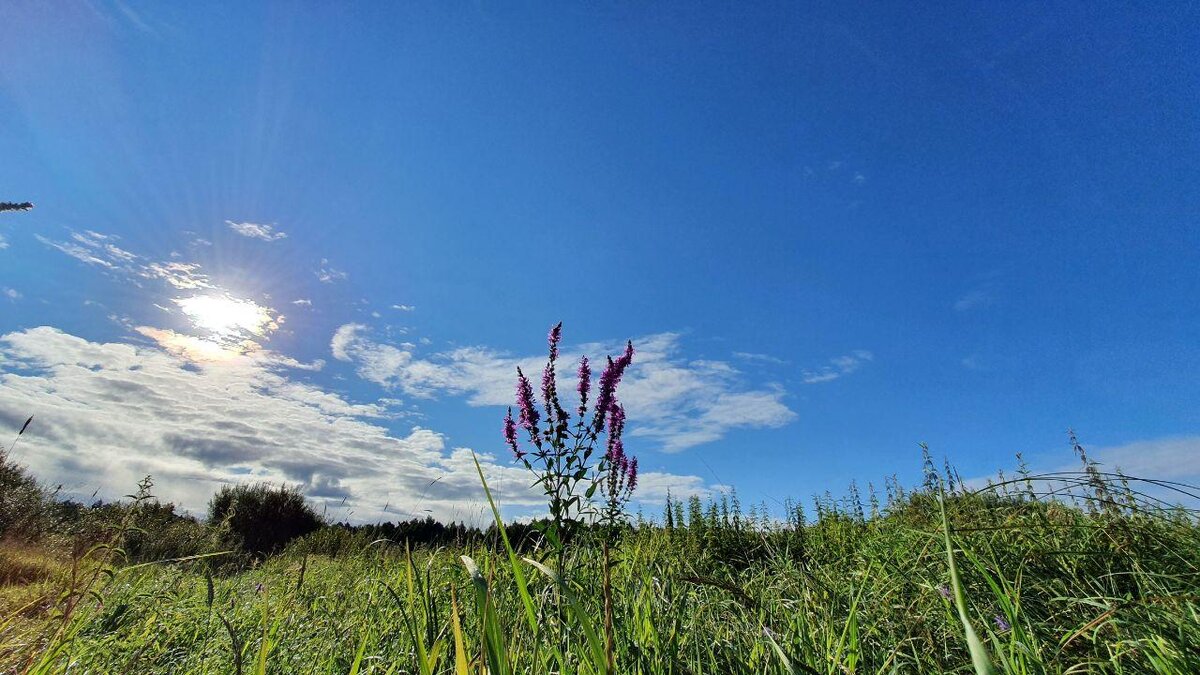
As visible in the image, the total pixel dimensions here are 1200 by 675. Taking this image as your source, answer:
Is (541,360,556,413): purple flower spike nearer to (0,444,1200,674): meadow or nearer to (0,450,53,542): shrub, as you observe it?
(0,444,1200,674): meadow

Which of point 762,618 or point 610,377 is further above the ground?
point 610,377

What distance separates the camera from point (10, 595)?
5875mm

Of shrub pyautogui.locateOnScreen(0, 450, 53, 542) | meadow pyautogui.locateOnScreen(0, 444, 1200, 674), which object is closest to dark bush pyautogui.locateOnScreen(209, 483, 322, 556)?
shrub pyautogui.locateOnScreen(0, 450, 53, 542)

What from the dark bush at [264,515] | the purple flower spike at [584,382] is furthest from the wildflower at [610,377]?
the dark bush at [264,515]

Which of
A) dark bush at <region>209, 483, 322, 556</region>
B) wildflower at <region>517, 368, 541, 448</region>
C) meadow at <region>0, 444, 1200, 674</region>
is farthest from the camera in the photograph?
dark bush at <region>209, 483, 322, 556</region>

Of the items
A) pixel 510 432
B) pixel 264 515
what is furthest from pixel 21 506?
pixel 510 432

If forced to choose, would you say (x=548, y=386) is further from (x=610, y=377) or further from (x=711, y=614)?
(x=711, y=614)

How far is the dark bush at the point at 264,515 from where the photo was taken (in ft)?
58.4

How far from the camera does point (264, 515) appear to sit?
60.7 ft

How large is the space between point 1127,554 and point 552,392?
13.8 feet

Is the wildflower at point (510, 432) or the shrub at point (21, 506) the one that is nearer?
the wildflower at point (510, 432)

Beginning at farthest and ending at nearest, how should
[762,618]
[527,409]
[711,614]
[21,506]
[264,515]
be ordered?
[264,515], [21,506], [527,409], [711,614], [762,618]

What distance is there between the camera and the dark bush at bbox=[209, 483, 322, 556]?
17.8m

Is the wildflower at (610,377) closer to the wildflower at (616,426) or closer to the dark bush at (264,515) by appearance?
the wildflower at (616,426)
